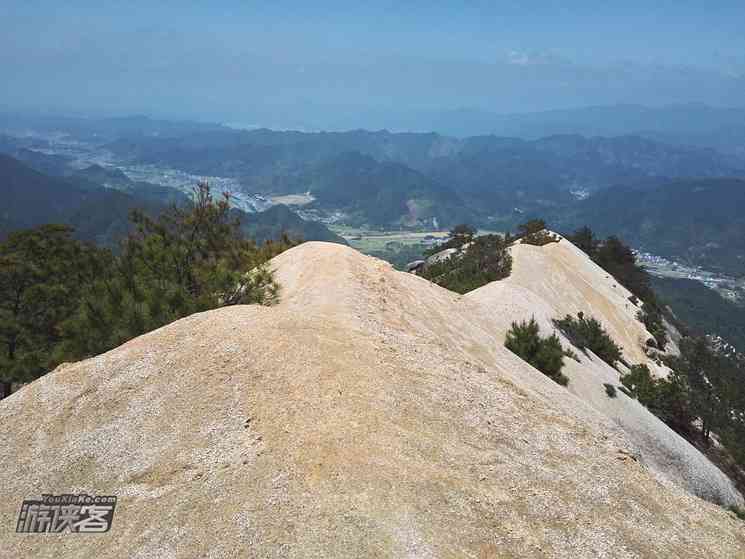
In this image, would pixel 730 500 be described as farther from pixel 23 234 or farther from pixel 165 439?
pixel 23 234

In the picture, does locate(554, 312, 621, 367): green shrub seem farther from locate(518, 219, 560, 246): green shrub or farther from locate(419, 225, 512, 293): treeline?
locate(518, 219, 560, 246): green shrub

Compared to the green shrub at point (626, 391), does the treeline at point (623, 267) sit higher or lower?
lower

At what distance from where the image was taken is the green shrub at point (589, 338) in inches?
1468

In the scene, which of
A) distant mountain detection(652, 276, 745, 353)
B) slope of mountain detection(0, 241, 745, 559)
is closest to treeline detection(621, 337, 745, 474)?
slope of mountain detection(0, 241, 745, 559)

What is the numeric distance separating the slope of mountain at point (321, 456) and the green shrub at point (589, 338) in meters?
21.1

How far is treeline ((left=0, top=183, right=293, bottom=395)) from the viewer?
19750mm

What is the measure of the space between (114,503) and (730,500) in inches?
1093

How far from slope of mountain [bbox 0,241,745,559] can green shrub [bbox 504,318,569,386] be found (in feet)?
35.5

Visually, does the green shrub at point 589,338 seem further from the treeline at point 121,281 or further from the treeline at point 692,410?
the treeline at point 121,281

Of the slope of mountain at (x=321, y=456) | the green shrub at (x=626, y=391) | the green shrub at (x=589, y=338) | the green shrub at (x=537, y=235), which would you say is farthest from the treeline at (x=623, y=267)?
the slope of mountain at (x=321, y=456)

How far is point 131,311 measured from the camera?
19422 millimetres

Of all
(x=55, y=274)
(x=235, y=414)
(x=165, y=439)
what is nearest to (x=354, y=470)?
(x=235, y=414)

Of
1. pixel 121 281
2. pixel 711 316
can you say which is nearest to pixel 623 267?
pixel 121 281

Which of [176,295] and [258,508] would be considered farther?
[176,295]
